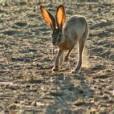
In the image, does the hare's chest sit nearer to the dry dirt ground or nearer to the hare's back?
the hare's back

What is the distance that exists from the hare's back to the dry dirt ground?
0.65m

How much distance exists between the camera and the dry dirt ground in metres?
6.96

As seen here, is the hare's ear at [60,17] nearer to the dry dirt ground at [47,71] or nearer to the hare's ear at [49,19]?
the hare's ear at [49,19]

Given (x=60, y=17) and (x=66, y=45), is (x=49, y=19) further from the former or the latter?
(x=66, y=45)

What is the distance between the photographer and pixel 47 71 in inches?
363

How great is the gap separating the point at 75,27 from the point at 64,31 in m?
0.31

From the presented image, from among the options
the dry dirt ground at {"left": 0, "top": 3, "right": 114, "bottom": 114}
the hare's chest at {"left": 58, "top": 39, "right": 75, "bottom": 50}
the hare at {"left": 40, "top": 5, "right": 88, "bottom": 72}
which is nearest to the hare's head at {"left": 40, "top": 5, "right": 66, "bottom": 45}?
the hare at {"left": 40, "top": 5, "right": 88, "bottom": 72}

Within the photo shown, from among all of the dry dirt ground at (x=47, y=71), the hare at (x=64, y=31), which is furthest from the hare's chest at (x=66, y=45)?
the dry dirt ground at (x=47, y=71)

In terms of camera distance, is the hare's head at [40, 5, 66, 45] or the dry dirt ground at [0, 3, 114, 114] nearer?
the dry dirt ground at [0, 3, 114, 114]

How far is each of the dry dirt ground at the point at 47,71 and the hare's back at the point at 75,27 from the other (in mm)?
650

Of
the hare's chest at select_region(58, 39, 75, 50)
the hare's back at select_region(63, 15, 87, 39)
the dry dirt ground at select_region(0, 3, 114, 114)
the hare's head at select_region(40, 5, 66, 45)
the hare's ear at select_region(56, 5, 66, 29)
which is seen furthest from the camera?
the hare's back at select_region(63, 15, 87, 39)

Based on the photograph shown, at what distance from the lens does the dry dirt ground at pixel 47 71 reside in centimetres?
696

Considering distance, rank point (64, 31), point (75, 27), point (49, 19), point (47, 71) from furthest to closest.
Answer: point (75, 27) → point (64, 31) → point (49, 19) → point (47, 71)

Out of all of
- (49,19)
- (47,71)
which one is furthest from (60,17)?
(47,71)
